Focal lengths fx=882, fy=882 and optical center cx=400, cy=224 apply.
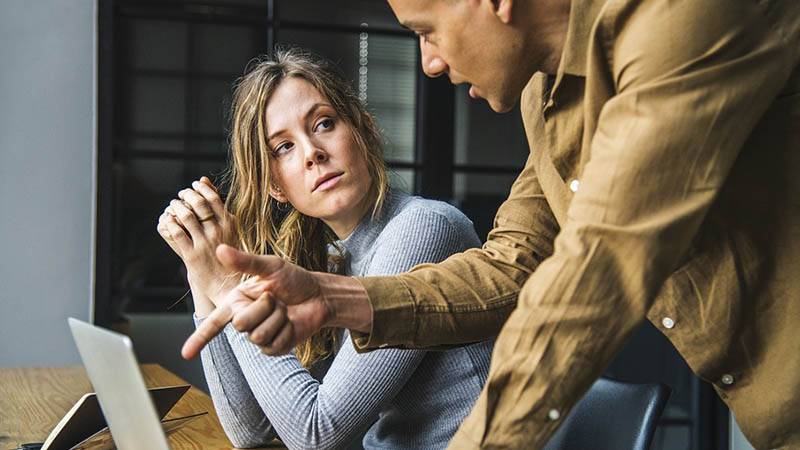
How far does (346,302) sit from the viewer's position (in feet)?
3.39

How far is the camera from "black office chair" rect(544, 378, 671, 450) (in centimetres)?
136

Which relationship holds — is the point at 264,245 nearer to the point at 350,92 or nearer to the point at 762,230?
the point at 350,92

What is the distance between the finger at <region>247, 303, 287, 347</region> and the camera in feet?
3.10

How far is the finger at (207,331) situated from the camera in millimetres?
932

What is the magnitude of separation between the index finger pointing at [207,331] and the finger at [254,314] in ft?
0.12

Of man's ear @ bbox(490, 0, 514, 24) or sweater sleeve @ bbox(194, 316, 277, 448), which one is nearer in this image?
man's ear @ bbox(490, 0, 514, 24)

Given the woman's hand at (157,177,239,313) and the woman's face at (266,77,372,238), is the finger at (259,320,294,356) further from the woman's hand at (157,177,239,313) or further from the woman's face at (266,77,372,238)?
the woman's face at (266,77,372,238)

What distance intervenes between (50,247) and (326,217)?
2.15m

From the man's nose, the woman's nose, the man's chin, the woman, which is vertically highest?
the man's nose

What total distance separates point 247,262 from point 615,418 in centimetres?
75

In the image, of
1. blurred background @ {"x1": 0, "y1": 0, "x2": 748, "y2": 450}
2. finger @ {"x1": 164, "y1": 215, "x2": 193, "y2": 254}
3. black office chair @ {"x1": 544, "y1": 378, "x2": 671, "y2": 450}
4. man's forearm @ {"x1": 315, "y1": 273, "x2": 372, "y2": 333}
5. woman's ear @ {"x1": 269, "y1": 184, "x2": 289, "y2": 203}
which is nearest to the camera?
man's forearm @ {"x1": 315, "y1": 273, "x2": 372, "y2": 333}

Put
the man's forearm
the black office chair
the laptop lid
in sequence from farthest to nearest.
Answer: the black office chair
the man's forearm
the laptop lid

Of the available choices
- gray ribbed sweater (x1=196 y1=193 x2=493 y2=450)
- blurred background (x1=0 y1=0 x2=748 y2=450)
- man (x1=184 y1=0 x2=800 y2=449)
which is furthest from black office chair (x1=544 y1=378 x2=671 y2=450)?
blurred background (x1=0 y1=0 x2=748 y2=450)

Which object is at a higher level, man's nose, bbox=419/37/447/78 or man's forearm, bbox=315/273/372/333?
man's nose, bbox=419/37/447/78
